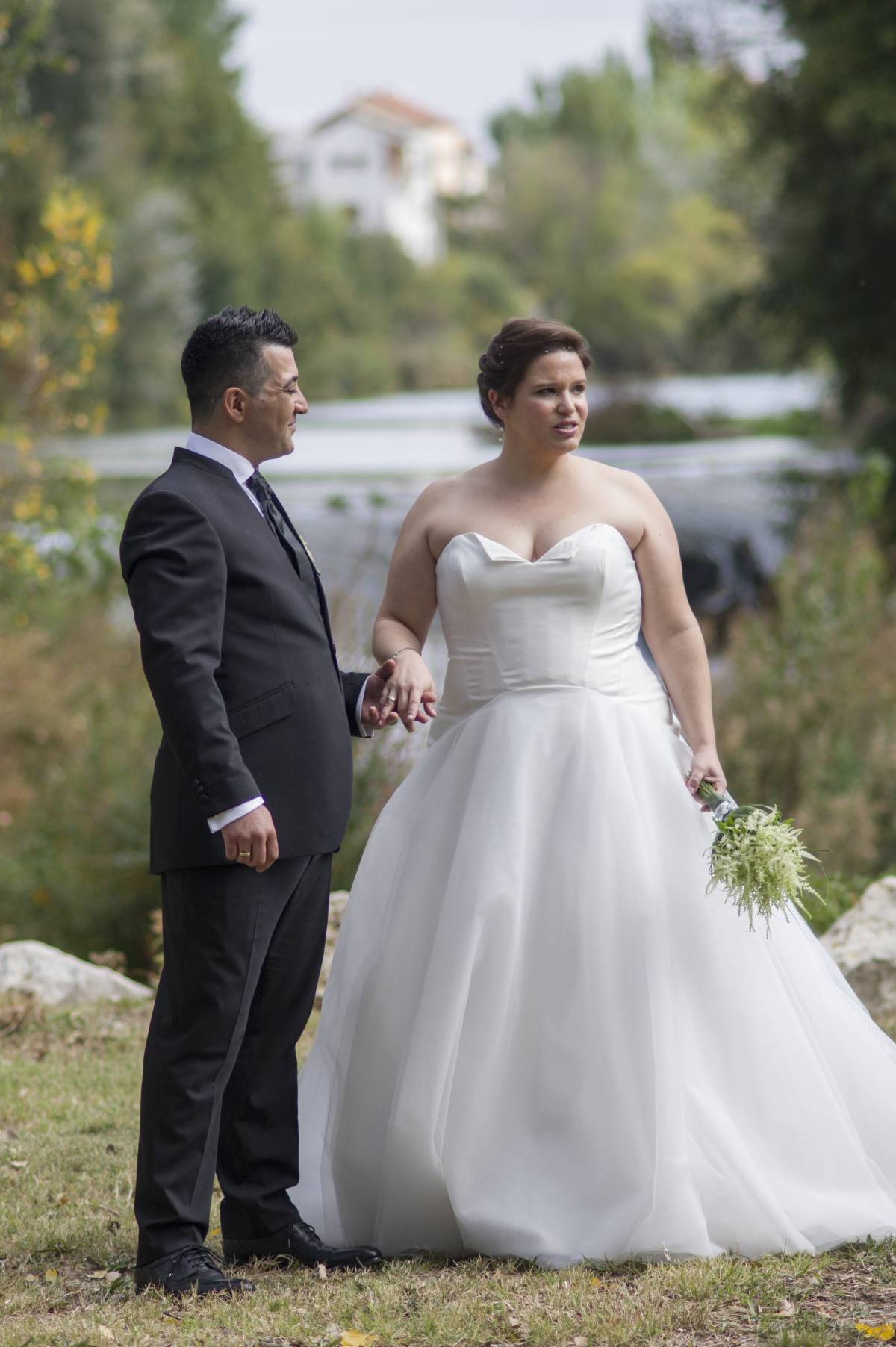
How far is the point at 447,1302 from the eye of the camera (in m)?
3.25

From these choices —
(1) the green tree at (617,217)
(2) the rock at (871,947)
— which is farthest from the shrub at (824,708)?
(1) the green tree at (617,217)

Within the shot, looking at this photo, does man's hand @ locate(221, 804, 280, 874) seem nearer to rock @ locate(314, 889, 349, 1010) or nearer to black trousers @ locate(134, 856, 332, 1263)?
black trousers @ locate(134, 856, 332, 1263)

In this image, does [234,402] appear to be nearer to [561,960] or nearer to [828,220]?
[561,960]

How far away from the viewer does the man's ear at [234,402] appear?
3.34m

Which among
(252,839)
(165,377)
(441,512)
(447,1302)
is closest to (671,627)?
(441,512)

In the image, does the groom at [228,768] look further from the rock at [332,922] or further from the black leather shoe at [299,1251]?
the rock at [332,922]

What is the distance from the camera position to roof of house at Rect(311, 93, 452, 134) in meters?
88.2

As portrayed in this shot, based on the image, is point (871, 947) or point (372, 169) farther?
point (372, 169)

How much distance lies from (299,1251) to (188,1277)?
0.32 m

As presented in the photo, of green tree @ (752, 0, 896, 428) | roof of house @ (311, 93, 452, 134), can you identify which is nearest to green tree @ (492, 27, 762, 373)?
roof of house @ (311, 93, 452, 134)

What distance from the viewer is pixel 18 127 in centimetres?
1040

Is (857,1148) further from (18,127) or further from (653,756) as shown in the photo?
(18,127)

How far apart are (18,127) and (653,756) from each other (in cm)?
843

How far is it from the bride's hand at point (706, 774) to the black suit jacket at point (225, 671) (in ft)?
2.77
